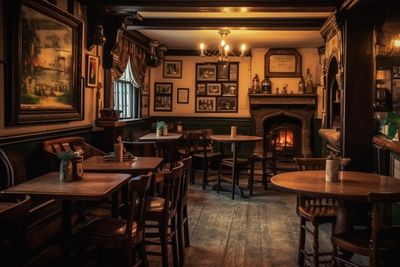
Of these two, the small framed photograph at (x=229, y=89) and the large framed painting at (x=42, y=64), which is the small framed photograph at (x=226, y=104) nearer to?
the small framed photograph at (x=229, y=89)

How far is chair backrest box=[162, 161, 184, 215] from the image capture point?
3168mm

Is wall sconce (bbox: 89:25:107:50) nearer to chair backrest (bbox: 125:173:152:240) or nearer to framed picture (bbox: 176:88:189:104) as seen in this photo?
chair backrest (bbox: 125:173:152:240)

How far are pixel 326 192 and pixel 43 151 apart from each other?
2810 mm

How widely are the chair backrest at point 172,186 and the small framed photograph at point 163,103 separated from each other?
6.44m

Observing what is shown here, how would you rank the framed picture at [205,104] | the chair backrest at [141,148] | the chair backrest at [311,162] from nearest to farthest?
the chair backrest at [311,162]
the chair backrest at [141,148]
the framed picture at [205,104]

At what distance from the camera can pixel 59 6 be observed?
4891 millimetres

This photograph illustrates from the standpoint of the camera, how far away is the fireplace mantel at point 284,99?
30.3 ft

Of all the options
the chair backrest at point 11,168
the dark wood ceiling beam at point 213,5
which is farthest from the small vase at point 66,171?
the dark wood ceiling beam at point 213,5

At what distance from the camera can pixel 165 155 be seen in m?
7.18

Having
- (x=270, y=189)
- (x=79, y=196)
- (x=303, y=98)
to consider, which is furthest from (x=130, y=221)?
(x=303, y=98)

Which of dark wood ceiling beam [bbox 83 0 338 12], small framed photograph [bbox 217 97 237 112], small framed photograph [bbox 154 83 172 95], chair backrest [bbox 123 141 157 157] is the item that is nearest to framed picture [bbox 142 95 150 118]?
small framed photograph [bbox 154 83 172 95]

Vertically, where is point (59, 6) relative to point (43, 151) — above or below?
above

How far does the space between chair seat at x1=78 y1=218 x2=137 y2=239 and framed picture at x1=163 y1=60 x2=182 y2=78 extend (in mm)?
7083

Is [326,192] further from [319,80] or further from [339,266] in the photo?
[319,80]
